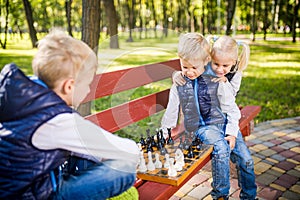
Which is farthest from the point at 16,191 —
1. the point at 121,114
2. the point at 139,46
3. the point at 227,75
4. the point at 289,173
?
the point at 289,173

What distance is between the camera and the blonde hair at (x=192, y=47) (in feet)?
9.11

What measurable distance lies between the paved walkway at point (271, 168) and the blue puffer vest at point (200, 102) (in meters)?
0.84

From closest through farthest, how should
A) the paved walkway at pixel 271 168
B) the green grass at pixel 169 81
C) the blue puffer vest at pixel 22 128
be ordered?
the blue puffer vest at pixel 22 128 → the green grass at pixel 169 81 → the paved walkway at pixel 271 168

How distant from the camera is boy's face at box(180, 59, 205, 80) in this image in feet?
9.70

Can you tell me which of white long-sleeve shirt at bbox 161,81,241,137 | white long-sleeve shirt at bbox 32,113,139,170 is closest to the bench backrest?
white long-sleeve shirt at bbox 161,81,241,137

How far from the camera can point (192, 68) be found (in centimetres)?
304

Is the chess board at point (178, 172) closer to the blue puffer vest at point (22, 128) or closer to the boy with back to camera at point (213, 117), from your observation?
the boy with back to camera at point (213, 117)

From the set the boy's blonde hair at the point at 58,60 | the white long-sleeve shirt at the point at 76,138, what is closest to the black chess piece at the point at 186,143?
the white long-sleeve shirt at the point at 76,138

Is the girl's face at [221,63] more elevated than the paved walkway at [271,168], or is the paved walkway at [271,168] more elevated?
the girl's face at [221,63]

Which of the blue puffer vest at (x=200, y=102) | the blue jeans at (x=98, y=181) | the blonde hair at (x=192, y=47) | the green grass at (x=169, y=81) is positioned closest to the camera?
the blue jeans at (x=98, y=181)

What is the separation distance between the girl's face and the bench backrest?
78cm

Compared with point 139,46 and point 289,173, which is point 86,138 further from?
point 289,173

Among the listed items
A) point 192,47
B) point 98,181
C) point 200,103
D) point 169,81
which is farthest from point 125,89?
point 98,181

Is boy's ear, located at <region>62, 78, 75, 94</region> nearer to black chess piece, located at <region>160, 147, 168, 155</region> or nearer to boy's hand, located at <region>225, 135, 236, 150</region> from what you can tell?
black chess piece, located at <region>160, 147, 168, 155</region>
